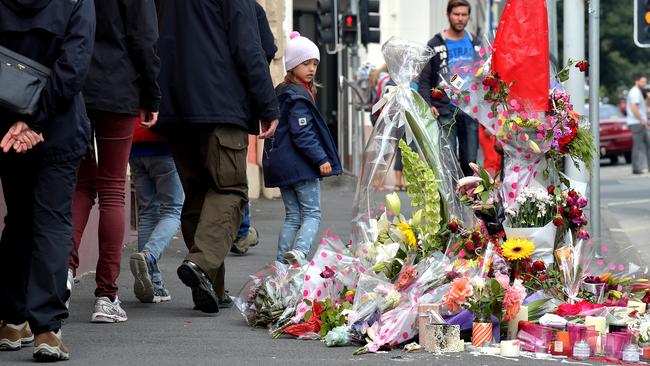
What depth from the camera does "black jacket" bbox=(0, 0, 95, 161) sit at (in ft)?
20.9

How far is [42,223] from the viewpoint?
21.2 feet

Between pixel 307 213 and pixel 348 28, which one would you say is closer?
pixel 307 213

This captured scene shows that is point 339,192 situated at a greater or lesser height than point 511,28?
lesser

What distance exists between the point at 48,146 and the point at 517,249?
7.41 ft

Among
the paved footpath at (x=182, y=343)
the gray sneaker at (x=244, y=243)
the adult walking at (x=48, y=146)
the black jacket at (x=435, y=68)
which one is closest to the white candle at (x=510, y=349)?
the paved footpath at (x=182, y=343)

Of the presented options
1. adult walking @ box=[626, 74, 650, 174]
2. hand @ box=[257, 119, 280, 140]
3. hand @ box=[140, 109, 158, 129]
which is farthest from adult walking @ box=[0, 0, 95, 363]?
adult walking @ box=[626, 74, 650, 174]

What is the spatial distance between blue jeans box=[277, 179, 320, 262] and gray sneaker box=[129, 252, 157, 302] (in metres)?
1.11

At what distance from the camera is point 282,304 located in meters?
7.58

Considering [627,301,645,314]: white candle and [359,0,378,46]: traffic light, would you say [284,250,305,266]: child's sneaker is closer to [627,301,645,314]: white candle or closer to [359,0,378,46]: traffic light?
[627,301,645,314]: white candle

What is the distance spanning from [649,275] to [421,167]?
149 cm

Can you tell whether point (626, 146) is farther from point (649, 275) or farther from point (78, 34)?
point (78, 34)

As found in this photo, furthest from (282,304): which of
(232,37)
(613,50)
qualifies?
(613,50)

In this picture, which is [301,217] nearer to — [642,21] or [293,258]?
[293,258]

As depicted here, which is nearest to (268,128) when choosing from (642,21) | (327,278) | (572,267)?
(327,278)
